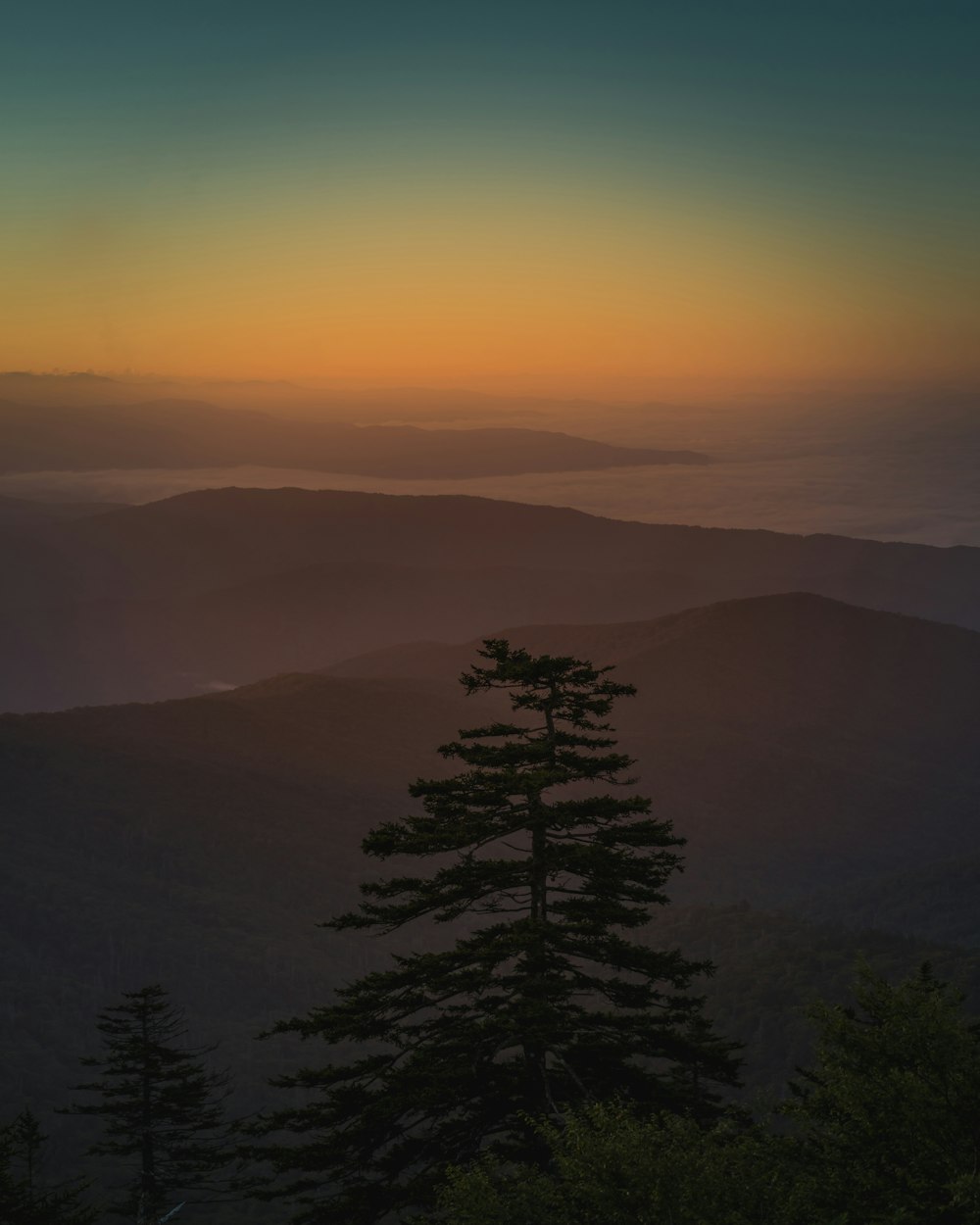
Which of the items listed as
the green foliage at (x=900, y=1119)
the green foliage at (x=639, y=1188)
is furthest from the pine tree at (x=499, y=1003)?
the green foliage at (x=639, y=1188)

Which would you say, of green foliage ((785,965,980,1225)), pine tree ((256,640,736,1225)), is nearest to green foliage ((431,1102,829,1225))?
green foliage ((785,965,980,1225))

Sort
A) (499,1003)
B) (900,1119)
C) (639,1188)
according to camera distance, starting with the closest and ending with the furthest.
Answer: (639,1188) → (900,1119) → (499,1003)

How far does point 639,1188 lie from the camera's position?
58.4ft

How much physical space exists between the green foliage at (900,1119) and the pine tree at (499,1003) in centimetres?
364

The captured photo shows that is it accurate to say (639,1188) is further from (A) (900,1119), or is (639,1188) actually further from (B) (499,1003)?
(B) (499,1003)

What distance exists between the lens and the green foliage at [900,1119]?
723 inches

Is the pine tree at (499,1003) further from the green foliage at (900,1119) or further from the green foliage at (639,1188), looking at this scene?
the green foliage at (639,1188)

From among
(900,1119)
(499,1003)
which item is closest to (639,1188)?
(900,1119)

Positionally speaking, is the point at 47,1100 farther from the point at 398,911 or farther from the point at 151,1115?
the point at 398,911

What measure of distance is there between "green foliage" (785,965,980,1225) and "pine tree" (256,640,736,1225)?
3636 mm

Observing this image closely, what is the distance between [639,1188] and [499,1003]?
8245 millimetres

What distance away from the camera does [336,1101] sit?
24172 mm

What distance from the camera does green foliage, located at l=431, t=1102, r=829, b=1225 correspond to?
17.7 meters

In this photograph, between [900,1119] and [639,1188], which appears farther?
[900,1119]
